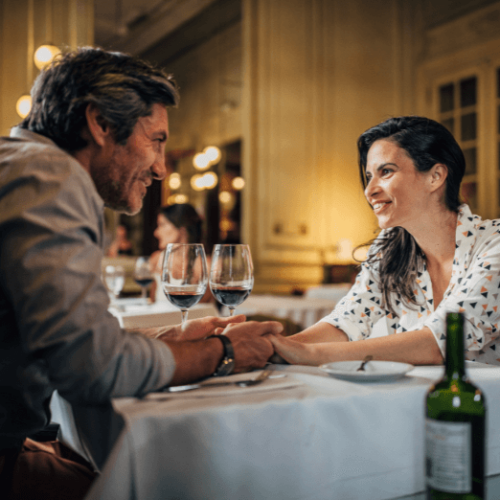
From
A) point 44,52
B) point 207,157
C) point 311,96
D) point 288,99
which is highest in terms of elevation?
point 311,96

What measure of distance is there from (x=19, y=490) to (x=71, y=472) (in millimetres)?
91

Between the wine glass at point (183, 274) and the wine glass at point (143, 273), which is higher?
the wine glass at point (183, 274)

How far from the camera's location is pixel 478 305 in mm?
1151

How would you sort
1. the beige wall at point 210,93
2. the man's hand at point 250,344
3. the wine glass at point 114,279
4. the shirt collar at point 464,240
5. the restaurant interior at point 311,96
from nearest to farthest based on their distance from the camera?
the man's hand at point 250,344
the shirt collar at point 464,240
the wine glass at point 114,279
the restaurant interior at point 311,96
the beige wall at point 210,93

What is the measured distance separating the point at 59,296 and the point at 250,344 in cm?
39

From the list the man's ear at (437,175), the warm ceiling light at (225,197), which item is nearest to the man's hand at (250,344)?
the man's ear at (437,175)

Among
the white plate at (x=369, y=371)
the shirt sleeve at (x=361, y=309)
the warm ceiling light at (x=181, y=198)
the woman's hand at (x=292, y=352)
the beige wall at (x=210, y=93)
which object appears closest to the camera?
the white plate at (x=369, y=371)

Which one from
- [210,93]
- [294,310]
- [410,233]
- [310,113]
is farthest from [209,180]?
[410,233]

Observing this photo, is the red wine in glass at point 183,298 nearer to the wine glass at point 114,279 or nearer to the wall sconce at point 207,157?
the wine glass at point 114,279

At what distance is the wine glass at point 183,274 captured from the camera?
1.09m

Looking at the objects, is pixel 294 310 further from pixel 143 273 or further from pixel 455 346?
pixel 455 346

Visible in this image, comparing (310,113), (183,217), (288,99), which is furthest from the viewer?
(310,113)

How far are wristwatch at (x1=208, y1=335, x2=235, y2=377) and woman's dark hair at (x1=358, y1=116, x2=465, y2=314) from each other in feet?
2.75

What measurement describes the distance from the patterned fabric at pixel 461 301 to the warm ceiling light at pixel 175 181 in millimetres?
8106
